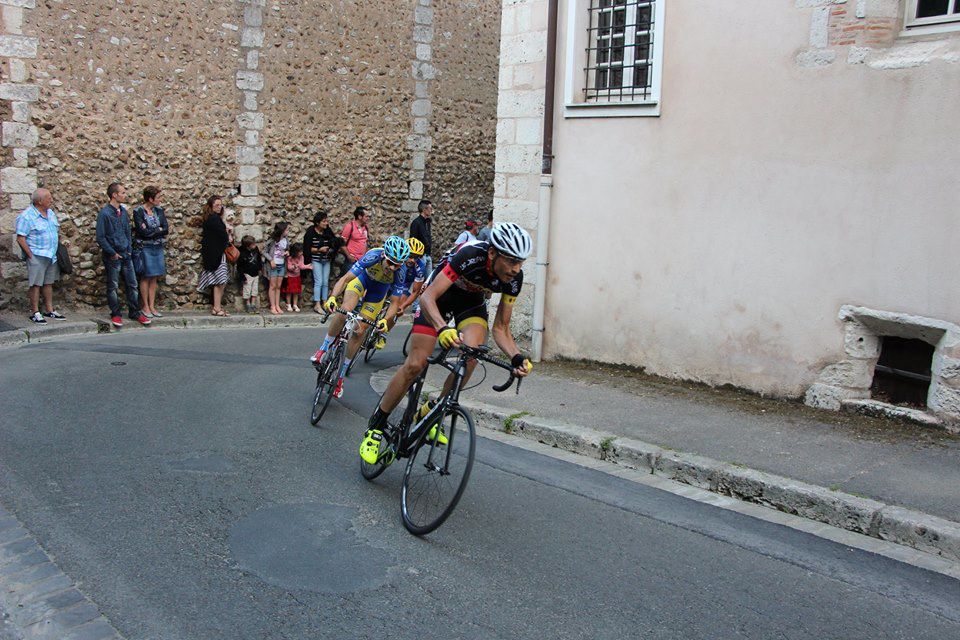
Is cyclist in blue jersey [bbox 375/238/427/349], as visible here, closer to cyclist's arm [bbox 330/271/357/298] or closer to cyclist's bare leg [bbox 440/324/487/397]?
cyclist's arm [bbox 330/271/357/298]

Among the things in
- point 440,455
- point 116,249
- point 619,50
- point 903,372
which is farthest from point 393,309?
point 116,249

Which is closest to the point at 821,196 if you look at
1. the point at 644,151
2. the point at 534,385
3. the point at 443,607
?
the point at 644,151

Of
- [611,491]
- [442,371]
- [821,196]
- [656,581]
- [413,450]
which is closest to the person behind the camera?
[656,581]

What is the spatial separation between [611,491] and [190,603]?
3065 mm

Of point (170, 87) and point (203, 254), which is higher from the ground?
point (170, 87)

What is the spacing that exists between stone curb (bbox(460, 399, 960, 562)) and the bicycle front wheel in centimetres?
206

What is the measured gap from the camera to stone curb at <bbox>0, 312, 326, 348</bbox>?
1184 centimetres

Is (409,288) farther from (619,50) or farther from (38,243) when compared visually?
(38,243)

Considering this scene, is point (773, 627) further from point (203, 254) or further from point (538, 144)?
point (203, 254)

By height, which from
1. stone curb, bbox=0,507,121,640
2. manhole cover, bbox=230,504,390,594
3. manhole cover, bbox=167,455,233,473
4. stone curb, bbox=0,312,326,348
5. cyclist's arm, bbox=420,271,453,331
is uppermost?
cyclist's arm, bbox=420,271,453,331

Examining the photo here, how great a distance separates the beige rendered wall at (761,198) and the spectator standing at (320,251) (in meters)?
6.78

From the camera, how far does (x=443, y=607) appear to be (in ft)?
14.2

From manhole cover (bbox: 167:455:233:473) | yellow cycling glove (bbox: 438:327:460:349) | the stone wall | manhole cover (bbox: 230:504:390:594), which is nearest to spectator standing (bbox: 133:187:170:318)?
the stone wall

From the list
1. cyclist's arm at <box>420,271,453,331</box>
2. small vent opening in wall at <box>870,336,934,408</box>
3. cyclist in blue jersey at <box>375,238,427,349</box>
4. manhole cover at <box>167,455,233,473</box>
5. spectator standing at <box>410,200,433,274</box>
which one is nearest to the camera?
cyclist's arm at <box>420,271,453,331</box>
